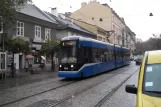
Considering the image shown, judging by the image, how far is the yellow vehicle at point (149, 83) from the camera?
4.87m

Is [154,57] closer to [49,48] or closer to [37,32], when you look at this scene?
[49,48]

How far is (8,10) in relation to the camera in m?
16.5

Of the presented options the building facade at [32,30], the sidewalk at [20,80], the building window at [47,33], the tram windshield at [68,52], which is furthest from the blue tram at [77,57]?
the building window at [47,33]

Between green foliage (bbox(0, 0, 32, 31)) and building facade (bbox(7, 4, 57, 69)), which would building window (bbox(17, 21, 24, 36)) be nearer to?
building facade (bbox(7, 4, 57, 69))

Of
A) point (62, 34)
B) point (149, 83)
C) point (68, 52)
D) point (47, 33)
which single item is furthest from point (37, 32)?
point (149, 83)

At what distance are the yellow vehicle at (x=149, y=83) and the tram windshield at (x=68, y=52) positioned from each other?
1408cm

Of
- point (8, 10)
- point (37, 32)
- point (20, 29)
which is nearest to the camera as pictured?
point (8, 10)

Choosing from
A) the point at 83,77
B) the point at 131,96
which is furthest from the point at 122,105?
the point at 83,77

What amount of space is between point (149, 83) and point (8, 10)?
12.6 m

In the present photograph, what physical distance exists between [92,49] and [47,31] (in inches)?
720

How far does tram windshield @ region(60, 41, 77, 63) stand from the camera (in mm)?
20453

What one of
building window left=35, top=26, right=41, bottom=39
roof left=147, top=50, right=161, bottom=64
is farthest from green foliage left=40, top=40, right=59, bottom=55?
roof left=147, top=50, right=161, bottom=64

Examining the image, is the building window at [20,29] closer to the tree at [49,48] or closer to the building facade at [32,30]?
the building facade at [32,30]

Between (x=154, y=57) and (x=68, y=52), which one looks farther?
(x=68, y=52)
